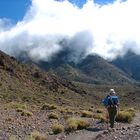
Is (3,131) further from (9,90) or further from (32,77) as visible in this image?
(32,77)

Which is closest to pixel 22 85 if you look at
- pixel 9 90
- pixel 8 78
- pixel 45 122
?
pixel 8 78

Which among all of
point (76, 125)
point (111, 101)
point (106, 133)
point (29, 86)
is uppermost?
point (29, 86)

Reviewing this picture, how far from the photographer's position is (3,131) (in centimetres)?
2722

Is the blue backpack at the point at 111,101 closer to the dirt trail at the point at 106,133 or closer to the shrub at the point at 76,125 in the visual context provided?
the dirt trail at the point at 106,133

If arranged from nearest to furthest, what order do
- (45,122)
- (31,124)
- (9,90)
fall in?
1. (31,124)
2. (45,122)
3. (9,90)

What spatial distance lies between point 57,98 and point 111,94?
273 feet

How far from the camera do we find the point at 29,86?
114m

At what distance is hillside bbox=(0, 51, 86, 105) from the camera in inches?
3875

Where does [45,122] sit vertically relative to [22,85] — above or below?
below

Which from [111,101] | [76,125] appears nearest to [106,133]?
[111,101]

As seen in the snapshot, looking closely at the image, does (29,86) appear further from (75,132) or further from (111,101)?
(111,101)

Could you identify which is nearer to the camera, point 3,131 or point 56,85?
point 3,131

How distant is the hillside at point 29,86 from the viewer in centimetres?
9844

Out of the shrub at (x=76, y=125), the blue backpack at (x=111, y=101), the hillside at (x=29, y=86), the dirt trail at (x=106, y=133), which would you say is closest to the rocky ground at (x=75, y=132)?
the dirt trail at (x=106, y=133)
